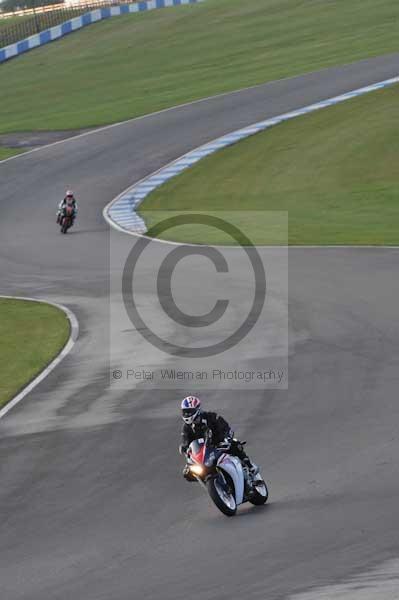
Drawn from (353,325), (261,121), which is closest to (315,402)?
(353,325)

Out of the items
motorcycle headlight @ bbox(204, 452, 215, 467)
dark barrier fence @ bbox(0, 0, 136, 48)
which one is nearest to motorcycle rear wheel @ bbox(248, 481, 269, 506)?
motorcycle headlight @ bbox(204, 452, 215, 467)

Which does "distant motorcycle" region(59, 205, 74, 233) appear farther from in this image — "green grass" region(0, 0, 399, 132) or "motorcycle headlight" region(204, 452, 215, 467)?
"motorcycle headlight" region(204, 452, 215, 467)

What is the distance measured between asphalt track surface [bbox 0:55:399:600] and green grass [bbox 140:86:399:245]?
6284 millimetres

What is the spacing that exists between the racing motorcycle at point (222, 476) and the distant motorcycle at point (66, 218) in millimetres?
26972

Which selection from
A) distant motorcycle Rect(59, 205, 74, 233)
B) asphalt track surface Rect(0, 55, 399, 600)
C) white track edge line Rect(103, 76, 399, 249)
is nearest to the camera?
asphalt track surface Rect(0, 55, 399, 600)

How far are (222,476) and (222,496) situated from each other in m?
0.26

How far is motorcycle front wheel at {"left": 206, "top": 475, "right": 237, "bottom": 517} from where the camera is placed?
12.1 meters

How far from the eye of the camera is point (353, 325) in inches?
841

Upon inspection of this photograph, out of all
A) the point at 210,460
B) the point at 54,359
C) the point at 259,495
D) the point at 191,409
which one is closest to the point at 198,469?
the point at 210,460

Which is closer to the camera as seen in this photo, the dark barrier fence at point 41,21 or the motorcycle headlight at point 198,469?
the motorcycle headlight at point 198,469

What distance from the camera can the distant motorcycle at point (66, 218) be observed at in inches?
1519

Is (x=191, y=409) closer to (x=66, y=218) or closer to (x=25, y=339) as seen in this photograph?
(x=25, y=339)

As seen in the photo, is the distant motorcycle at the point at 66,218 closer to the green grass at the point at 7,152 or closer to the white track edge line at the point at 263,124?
the white track edge line at the point at 263,124

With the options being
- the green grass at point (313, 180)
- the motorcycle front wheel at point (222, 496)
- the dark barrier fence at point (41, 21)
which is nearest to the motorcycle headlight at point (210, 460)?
the motorcycle front wheel at point (222, 496)
